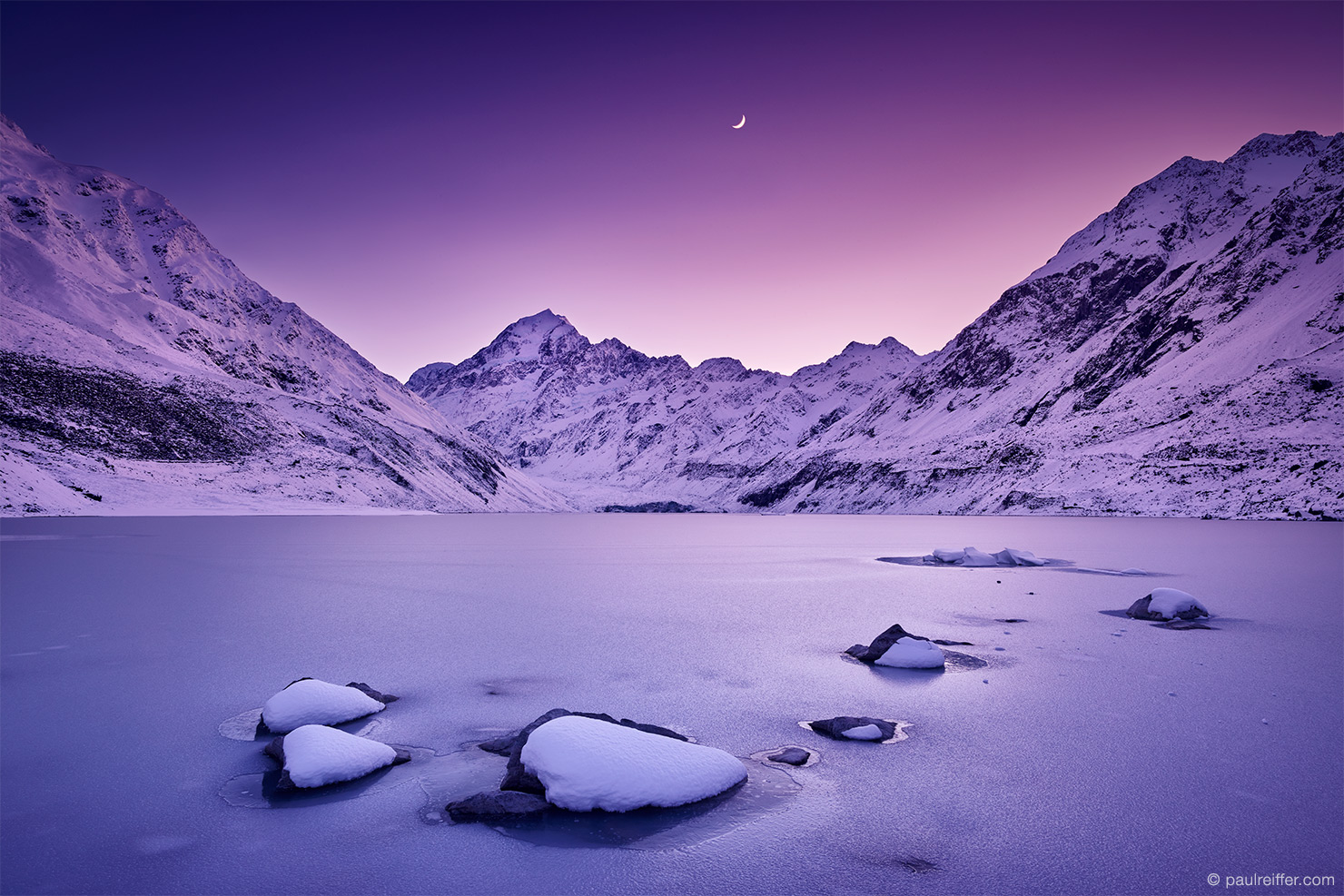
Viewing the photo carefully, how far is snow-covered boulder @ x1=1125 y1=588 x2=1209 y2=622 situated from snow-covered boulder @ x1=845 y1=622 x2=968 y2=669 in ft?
27.1

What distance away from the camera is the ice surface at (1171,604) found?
17766mm

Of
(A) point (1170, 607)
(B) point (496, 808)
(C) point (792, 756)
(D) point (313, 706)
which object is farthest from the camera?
(A) point (1170, 607)

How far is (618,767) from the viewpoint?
7.41m

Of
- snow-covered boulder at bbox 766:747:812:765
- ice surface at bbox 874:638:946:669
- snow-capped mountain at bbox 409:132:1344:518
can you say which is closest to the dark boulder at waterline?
snow-covered boulder at bbox 766:747:812:765

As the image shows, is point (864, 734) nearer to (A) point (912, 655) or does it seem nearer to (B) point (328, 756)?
(A) point (912, 655)

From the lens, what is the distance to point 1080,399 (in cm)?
13300

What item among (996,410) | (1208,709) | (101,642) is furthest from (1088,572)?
(996,410)

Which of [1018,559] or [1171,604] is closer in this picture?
[1171,604]

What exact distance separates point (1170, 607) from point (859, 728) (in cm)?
1329

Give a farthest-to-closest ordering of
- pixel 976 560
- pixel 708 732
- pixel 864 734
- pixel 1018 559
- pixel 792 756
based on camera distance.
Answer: pixel 976 560 < pixel 1018 559 < pixel 708 732 < pixel 864 734 < pixel 792 756

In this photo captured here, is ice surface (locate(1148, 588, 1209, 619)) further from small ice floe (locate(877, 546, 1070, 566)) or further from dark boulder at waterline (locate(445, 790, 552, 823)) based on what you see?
dark boulder at waterline (locate(445, 790, 552, 823))

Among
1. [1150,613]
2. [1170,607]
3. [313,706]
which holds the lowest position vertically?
[1150,613]

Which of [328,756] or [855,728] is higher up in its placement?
[328,756]

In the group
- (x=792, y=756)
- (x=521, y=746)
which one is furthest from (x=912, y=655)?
(x=521, y=746)
